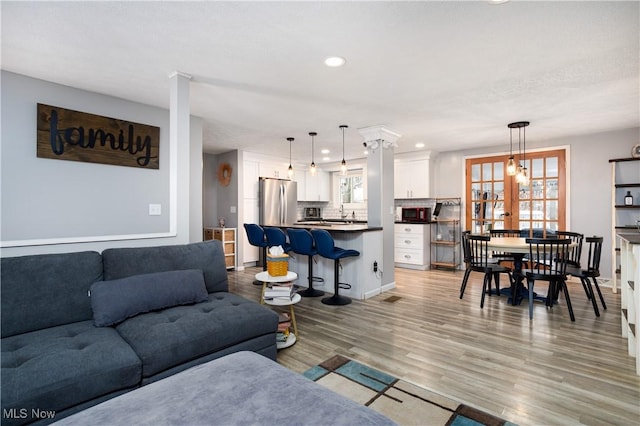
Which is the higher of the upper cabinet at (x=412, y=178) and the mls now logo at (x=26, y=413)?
the upper cabinet at (x=412, y=178)

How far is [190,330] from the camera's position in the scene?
1964 mm

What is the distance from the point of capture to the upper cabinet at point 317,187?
7805 millimetres

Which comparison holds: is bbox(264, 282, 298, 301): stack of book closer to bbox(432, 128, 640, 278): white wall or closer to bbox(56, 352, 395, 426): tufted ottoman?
bbox(56, 352, 395, 426): tufted ottoman

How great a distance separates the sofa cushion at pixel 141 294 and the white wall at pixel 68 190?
0.70 m

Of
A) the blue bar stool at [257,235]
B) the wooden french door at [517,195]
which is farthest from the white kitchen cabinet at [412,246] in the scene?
the blue bar stool at [257,235]

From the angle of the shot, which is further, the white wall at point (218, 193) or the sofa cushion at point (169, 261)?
the white wall at point (218, 193)

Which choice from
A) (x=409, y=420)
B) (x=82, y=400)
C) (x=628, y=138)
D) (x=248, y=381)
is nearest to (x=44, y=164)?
(x=82, y=400)

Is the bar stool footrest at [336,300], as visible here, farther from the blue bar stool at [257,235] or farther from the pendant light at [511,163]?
the pendant light at [511,163]

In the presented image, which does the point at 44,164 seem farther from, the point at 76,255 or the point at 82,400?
the point at 82,400

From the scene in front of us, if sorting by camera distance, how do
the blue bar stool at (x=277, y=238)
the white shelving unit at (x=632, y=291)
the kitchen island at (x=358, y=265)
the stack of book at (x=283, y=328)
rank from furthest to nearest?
1. the blue bar stool at (x=277, y=238)
2. the kitchen island at (x=358, y=265)
3. the stack of book at (x=283, y=328)
4. the white shelving unit at (x=632, y=291)

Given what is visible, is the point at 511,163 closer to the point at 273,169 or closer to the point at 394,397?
the point at 394,397

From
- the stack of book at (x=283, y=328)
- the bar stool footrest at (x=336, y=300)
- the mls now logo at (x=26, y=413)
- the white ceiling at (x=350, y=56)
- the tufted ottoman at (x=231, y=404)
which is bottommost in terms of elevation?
the bar stool footrest at (x=336, y=300)

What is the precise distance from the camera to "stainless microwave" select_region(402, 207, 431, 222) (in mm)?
6515

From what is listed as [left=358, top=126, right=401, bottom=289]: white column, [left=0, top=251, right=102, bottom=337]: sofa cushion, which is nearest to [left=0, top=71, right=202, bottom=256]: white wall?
[left=0, top=251, right=102, bottom=337]: sofa cushion
